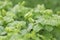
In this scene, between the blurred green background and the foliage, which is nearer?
the foliage

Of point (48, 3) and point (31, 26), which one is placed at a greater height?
point (48, 3)

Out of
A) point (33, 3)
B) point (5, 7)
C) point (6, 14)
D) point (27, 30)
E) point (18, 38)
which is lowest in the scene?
point (18, 38)

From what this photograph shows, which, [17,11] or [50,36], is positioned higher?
[17,11]

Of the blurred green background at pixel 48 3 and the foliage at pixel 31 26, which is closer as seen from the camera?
the foliage at pixel 31 26

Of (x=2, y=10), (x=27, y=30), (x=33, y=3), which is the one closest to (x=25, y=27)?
(x=27, y=30)

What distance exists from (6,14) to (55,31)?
69cm

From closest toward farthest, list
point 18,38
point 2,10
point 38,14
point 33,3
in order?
1. point 18,38
2. point 38,14
3. point 2,10
4. point 33,3

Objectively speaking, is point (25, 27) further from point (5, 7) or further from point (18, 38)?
point (5, 7)

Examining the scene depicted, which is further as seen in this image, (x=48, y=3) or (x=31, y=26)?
(x=48, y=3)

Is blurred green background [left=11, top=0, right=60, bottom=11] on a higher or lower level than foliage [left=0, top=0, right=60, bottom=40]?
higher

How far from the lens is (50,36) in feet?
8.41

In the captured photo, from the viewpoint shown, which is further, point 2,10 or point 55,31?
point 2,10

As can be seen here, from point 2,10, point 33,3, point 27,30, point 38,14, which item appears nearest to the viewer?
point 27,30

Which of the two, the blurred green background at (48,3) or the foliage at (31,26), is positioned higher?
the blurred green background at (48,3)
